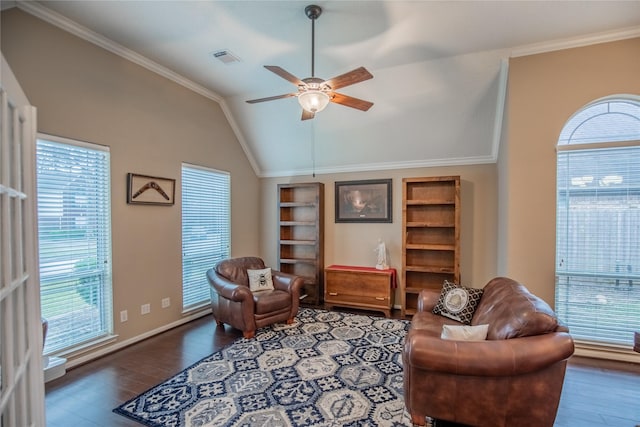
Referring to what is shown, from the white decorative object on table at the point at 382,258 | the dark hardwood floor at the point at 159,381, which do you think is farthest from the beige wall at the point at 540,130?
the white decorative object on table at the point at 382,258

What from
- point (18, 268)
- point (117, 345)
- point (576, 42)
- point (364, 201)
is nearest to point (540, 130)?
point (576, 42)

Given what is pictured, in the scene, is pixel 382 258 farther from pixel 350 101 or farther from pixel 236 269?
pixel 350 101

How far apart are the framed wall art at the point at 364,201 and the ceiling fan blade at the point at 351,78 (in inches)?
107

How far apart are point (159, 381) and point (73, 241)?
161 centimetres

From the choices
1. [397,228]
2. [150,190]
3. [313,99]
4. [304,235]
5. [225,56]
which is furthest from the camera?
[304,235]

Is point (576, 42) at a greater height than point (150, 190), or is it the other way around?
point (576, 42)

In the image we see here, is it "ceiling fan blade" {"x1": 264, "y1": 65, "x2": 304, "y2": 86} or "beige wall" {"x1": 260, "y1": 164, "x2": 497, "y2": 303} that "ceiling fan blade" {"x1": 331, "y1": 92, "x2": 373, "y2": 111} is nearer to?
"ceiling fan blade" {"x1": 264, "y1": 65, "x2": 304, "y2": 86}

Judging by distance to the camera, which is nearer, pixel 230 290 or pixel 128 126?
pixel 128 126

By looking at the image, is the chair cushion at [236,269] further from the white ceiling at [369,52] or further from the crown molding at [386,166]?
the white ceiling at [369,52]

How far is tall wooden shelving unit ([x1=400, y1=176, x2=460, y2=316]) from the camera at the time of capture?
446 centimetres

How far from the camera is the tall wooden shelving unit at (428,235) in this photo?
4.46m

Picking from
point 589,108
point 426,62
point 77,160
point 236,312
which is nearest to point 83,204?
point 77,160

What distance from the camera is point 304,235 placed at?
18.4 ft

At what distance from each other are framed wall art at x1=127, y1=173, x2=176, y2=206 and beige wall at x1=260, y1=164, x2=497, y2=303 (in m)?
2.12
